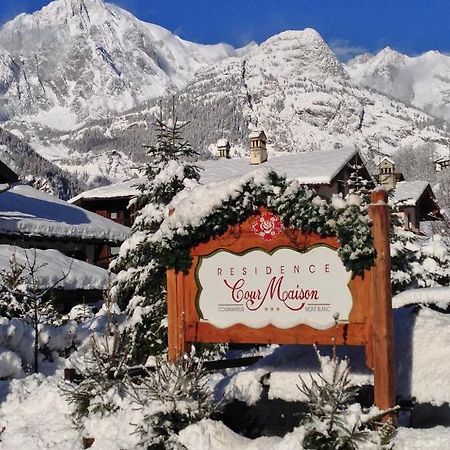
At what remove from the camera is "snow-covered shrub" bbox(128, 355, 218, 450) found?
6918 mm

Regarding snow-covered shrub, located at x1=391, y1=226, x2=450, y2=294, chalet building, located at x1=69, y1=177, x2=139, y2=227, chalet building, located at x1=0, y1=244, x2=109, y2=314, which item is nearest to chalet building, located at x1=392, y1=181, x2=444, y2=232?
chalet building, located at x1=69, y1=177, x2=139, y2=227

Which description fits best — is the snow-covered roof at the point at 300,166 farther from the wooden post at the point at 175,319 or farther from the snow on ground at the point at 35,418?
the wooden post at the point at 175,319

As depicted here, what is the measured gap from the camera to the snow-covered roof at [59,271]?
67.9 ft

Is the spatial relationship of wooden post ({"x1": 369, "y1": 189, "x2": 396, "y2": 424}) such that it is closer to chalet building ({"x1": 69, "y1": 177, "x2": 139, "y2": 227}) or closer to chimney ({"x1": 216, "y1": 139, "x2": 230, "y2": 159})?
chalet building ({"x1": 69, "y1": 177, "x2": 139, "y2": 227})

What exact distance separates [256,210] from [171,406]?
2.40 meters

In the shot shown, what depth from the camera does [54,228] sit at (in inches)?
1069

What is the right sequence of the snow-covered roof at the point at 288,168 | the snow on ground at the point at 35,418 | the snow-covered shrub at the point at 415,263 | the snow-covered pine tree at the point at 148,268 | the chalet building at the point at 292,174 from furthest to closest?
the chalet building at the point at 292,174 < the snow-covered roof at the point at 288,168 < the snow-covered shrub at the point at 415,263 < the snow-covered pine tree at the point at 148,268 < the snow on ground at the point at 35,418

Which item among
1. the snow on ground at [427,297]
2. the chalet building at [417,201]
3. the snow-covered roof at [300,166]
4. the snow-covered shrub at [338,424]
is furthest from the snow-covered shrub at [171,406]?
the chalet building at [417,201]

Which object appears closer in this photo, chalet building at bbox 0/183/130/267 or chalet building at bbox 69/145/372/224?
chalet building at bbox 0/183/130/267

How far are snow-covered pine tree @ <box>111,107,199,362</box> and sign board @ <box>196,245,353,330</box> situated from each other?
3794mm

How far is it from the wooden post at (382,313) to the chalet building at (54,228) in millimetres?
20750

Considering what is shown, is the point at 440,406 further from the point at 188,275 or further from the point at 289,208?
the point at 188,275

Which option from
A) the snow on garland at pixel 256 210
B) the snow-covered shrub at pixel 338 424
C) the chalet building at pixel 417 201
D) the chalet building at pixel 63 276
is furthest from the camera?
the chalet building at pixel 417 201

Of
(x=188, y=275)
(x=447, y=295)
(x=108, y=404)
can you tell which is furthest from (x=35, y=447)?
(x=447, y=295)
